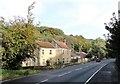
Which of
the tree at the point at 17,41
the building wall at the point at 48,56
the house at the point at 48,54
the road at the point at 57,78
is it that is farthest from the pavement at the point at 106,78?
the house at the point at 48,54

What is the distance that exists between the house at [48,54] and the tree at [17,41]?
2076cm

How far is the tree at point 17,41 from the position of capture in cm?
4534

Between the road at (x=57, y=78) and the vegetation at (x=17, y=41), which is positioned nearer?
the road at (x=57, y=78)

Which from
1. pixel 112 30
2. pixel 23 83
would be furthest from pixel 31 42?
pixel 112 30

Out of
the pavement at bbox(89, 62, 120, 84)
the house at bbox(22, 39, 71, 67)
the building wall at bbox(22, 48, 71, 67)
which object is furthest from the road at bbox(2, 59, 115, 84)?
the house at bbox(22, 39, 71, 67)

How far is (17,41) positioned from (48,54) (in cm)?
4042

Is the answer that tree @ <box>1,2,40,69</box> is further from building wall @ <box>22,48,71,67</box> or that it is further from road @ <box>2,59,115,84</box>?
building wall @ <box>22,48,71,67</box>

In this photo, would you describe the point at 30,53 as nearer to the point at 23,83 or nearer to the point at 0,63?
the point at 0,63

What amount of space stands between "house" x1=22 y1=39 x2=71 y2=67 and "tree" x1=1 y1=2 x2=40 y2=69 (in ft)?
68.1

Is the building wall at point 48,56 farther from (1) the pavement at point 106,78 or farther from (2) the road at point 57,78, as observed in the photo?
(1) the pavement at point 106,78

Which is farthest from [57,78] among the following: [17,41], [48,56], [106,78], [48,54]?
[48,54]

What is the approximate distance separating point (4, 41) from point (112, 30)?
70.8ft

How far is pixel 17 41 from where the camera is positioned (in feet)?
157

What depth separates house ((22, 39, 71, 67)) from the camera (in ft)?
266
